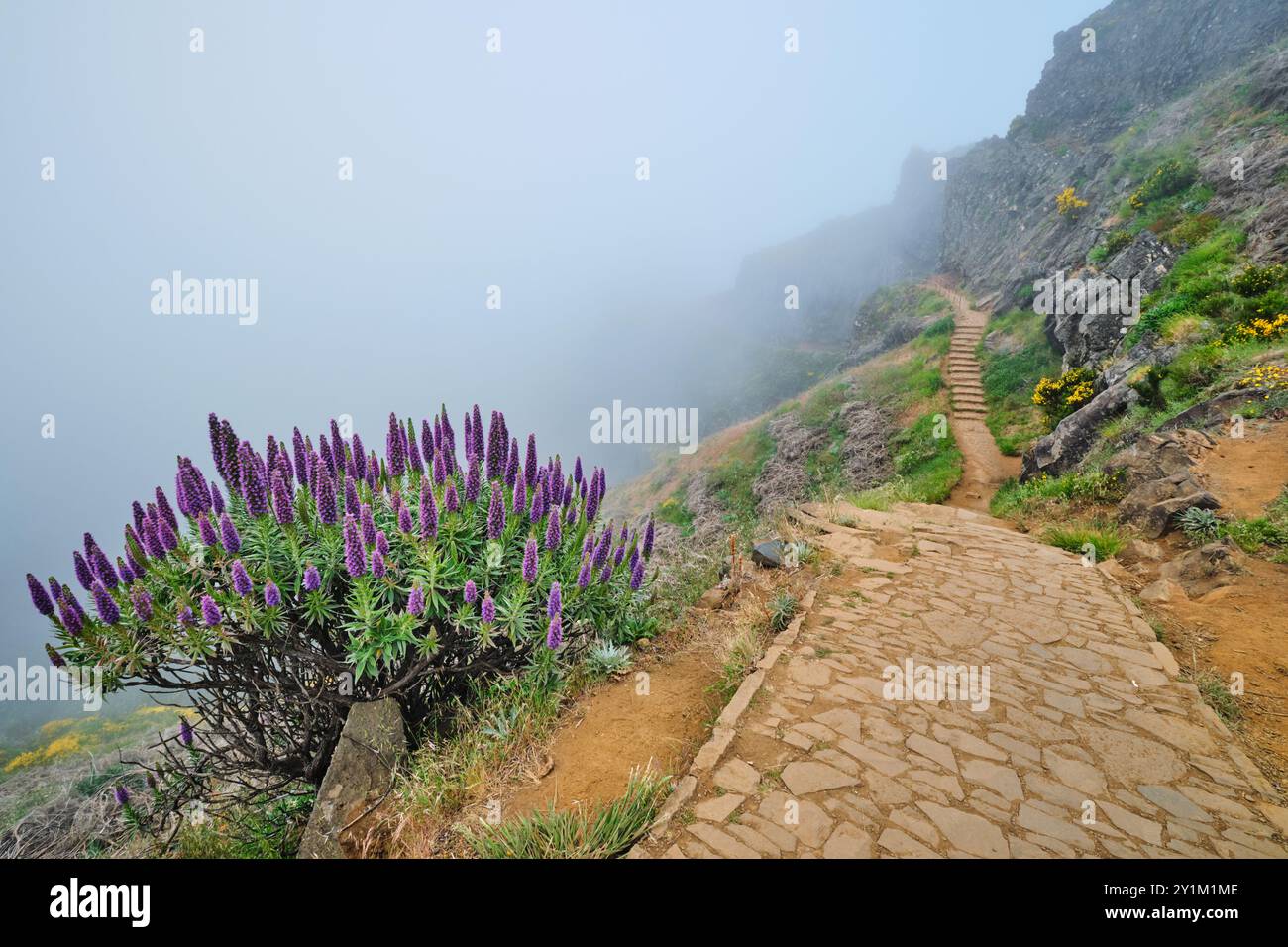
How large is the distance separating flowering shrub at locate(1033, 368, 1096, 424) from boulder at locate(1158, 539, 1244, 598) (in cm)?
763

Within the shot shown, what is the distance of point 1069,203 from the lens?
2522 centimetres

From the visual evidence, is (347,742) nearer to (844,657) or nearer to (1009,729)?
(844,657)

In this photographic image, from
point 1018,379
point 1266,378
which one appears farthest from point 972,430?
point 1266,378

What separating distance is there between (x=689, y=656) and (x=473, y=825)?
2.41 m

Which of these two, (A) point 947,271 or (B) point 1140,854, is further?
(A) point 947,271

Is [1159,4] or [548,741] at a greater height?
[1159,4]

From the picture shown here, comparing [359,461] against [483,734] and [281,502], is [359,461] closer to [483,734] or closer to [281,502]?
[281,502]

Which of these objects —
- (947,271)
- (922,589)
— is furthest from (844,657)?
(947,271)

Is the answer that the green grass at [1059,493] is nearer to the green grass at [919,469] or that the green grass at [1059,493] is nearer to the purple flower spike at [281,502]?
the green grass at [919,469]

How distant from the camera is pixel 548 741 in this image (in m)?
4.00

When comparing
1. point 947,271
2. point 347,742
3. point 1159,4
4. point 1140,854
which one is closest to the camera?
point 1140,854

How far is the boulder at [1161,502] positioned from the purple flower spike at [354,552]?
29.8 ft
